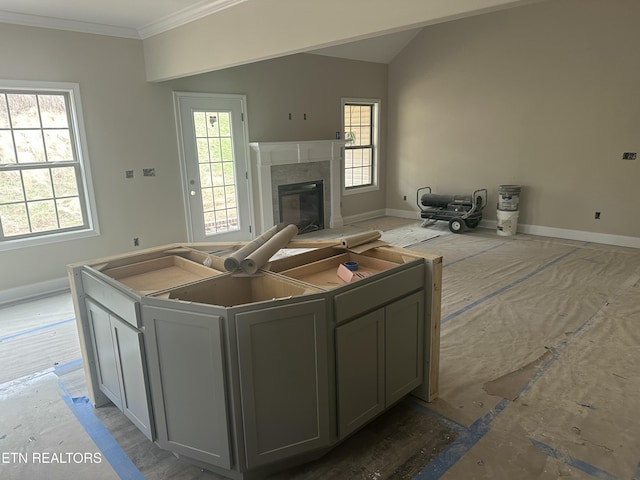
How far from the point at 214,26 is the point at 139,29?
4.52ft

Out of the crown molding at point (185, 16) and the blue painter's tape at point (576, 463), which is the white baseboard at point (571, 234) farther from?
the blue painter's tape at point (576, 463)

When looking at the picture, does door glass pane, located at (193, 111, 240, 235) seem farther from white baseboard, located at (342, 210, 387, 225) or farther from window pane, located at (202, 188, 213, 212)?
white baseboard, located at (342, 210, 387, 225)

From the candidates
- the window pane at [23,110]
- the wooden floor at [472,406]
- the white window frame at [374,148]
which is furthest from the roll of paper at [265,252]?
the white window frame at [374,148]

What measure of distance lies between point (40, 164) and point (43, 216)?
0.57m

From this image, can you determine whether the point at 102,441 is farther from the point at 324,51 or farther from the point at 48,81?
the point at 324,51

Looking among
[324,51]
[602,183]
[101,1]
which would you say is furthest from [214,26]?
[602,183]

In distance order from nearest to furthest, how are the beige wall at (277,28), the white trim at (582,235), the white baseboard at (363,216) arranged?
the beige wall at (277,28) < the white trim at (582,235) < the white baseboard at (363,216)

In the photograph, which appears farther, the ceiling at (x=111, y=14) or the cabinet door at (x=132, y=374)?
the ceiling at (x=111, y=14)

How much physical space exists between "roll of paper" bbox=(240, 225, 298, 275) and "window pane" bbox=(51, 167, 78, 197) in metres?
3.36

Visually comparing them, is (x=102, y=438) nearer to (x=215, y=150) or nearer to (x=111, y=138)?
(x=111, y=138)

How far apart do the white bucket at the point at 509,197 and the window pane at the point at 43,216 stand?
20.7 ft

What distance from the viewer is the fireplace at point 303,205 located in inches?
278

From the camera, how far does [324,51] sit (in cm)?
708

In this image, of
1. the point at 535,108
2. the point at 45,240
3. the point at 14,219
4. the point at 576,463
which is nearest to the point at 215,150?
the point at 45,240
